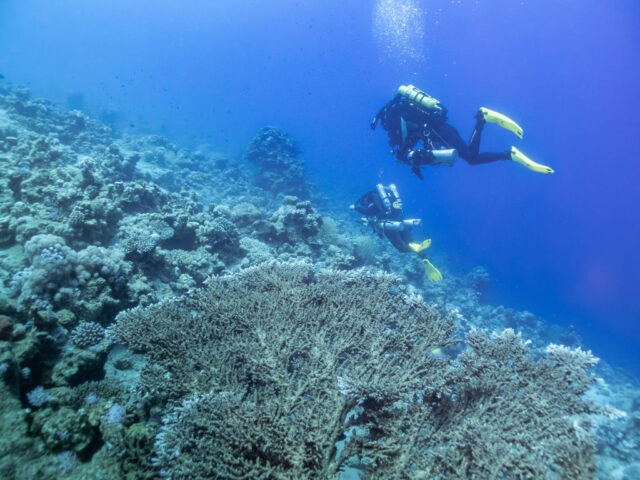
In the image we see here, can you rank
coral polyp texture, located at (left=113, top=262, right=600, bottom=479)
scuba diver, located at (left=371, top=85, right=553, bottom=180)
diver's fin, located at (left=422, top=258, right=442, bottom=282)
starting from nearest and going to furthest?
coral polyp texture, located at (left=113, top=262, right=600, bottom=479) < scuba diver, located at (left=371, top=85, right=553, bottom=180) < diver's fin, located at (left=422, top=258, right=442, bottom=282)

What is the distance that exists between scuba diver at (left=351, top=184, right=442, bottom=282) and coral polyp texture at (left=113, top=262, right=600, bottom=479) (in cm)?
701

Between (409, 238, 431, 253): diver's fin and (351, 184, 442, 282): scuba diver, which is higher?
(351, 184, 442, 282): scuba diver

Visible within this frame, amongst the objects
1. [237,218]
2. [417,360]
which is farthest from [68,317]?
[237,218]

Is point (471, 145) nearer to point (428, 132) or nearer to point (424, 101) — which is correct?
point (428, 132)

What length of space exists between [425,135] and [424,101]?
119 cm

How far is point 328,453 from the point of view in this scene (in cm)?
267

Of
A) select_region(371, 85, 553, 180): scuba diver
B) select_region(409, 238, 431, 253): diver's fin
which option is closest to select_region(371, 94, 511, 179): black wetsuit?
select_region(371, 85, 553, 180): scuba diver

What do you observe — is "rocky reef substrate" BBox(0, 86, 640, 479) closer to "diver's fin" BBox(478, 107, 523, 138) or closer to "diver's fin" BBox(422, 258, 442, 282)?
"diver's fin" BBox(422, 258, 442, 282)

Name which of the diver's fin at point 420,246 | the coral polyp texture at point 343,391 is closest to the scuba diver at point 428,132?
the diver's fin at point 420,246

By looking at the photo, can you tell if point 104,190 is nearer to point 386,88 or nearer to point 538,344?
point 538,344

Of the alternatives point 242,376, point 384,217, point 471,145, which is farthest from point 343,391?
point 384,217

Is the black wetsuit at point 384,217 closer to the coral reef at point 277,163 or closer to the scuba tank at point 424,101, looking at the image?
the scuba tank at point 424,101

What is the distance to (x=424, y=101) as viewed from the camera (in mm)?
9805

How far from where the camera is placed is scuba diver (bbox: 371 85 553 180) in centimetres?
953
